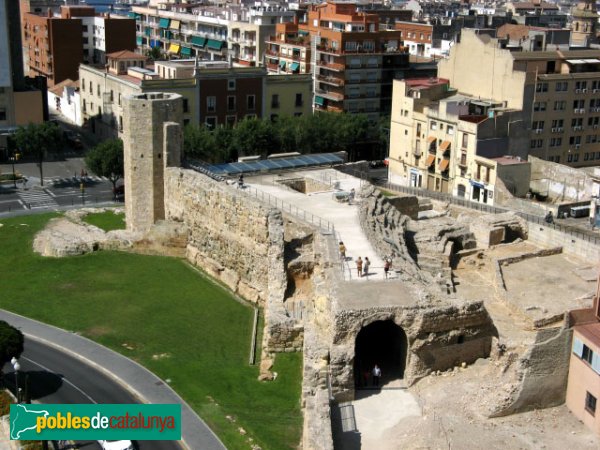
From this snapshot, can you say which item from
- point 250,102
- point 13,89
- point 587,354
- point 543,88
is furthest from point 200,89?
point 587,354

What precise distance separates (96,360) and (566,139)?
55.0 meters

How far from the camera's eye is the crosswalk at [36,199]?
66.1 meters

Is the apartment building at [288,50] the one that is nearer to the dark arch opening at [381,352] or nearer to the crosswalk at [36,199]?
the crosswalk at [36,199]

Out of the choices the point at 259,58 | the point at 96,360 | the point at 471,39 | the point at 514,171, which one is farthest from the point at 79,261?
the point at 259,58

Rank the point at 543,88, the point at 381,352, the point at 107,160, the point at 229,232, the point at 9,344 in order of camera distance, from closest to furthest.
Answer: the point at 9,344 < the point at 381,352 < the point at 229,232 < the point at 107,160 < the point at 543,88

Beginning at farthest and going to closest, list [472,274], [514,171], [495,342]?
[514,171]
[472,274]
[495,342]

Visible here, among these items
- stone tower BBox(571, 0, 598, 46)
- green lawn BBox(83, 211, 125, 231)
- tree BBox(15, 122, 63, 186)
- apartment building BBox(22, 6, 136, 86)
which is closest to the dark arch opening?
green lawn BBox(83, 211, 125, 231)

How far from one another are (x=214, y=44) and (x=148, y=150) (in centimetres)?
6632

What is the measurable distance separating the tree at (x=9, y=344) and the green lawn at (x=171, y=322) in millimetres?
5388

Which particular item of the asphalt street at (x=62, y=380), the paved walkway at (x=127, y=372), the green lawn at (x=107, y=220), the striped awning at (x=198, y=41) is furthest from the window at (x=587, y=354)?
the striped awning at (x=198, y=41)

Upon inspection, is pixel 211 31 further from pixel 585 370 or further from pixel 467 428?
pixel 467 428

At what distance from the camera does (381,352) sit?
3606 centimetres

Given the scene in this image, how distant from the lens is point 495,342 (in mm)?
34312

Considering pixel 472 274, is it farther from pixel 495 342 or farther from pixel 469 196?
pixel 469 196
